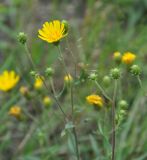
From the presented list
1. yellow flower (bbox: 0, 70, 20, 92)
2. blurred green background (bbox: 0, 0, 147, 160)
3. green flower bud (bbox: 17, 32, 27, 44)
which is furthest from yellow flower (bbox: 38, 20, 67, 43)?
yellow flower (bbox: 0, 70, 20, 92)

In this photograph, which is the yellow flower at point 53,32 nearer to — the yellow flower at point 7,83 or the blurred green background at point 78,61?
the blurred green background at point 78,61

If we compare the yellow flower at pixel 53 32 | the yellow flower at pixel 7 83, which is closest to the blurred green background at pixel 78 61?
the yellow flower at pixel 7 83

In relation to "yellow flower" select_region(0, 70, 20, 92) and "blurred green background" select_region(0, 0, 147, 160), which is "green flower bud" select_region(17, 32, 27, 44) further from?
"yellow flower" select_region(0, 70, 20, 92)

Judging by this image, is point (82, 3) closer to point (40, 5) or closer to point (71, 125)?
point (40, 5)

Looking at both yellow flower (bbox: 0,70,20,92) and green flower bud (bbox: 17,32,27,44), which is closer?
green flower bud (bbox: 17,32,27,44)

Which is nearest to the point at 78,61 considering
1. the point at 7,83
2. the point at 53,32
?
the point at 7,83

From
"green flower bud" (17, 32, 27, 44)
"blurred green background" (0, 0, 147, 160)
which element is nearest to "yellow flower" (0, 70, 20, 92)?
"blurred green background" (0, 0, 147, 160)

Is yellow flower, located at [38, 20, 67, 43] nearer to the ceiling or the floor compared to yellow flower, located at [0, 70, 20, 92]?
nearer to the ceiling

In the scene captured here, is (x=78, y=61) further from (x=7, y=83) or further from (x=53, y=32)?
(x=53, y=32)
